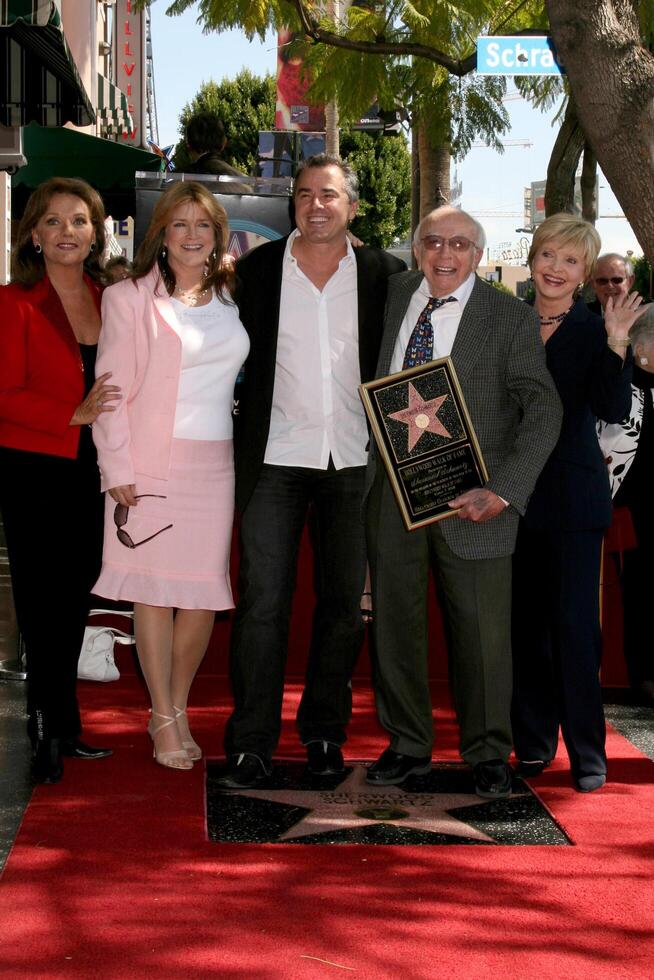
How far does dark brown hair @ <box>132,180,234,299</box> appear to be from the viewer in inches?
199

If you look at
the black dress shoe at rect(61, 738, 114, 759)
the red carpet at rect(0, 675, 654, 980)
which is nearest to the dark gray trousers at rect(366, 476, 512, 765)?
the red carpet at rect(0, 675, 654, 980)

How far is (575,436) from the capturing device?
5109mm

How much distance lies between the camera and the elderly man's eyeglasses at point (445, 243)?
4.91 m

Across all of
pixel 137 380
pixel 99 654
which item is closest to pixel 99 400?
pixel 137 380

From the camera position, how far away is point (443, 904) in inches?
157

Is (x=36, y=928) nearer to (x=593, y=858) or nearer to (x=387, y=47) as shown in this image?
(x=593, y=858)

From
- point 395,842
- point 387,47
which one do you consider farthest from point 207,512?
point 387,47

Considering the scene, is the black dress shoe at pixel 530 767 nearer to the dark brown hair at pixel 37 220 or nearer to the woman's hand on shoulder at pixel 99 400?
the woman's hand on shoulder at pixel 99 400

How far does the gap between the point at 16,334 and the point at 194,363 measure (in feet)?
2.20

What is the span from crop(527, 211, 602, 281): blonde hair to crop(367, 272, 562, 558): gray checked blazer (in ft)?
0.88

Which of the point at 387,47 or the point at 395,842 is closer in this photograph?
the point at 395,842

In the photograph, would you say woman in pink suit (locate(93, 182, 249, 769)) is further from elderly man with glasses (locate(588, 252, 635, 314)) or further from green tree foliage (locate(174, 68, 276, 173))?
green tree foliage (locate(174, 68, 276, 173))

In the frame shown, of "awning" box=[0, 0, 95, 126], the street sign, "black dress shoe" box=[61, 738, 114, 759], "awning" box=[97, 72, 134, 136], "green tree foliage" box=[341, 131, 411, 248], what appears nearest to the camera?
"black dress shoe" box=[61, 738, 114, 759]

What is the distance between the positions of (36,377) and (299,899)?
2199mm
